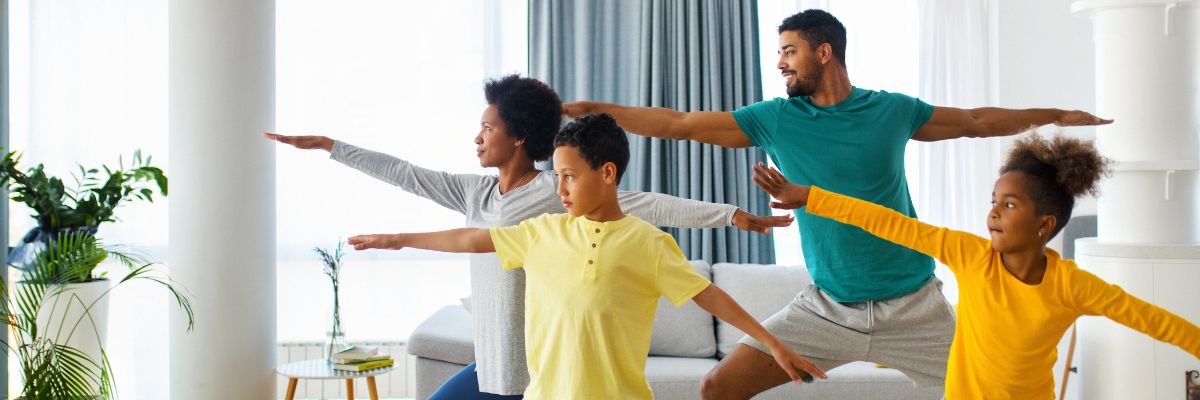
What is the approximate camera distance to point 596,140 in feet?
6.40

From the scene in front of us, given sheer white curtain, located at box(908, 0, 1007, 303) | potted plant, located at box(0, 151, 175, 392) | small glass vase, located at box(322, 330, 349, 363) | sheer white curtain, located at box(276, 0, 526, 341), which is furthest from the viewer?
sheer white curtain, located at box(908, 0, 1007, 303)

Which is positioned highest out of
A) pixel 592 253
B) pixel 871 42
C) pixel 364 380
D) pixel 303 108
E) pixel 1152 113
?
pixel 871 42

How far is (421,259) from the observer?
4762 millimetres

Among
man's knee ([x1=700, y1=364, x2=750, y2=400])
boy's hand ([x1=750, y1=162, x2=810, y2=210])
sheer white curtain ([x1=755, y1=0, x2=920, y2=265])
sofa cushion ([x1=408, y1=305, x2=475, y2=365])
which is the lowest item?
sofa cushion ([x1=408, y1=305, x2=475, y2=365])

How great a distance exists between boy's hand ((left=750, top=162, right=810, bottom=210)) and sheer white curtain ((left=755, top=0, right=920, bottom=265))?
2688 mm

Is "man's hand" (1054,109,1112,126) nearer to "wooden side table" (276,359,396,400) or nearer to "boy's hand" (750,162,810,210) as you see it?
"boy's hand" (750,162,810,210)

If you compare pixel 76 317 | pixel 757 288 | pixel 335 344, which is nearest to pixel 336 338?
pixel 335 344

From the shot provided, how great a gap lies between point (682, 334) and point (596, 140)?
85.7 inches

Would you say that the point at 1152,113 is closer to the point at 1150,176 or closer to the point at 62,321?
the point at 1150,176

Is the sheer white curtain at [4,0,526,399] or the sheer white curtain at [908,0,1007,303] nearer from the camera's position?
the sheer white curtain at [4,0,526,399]

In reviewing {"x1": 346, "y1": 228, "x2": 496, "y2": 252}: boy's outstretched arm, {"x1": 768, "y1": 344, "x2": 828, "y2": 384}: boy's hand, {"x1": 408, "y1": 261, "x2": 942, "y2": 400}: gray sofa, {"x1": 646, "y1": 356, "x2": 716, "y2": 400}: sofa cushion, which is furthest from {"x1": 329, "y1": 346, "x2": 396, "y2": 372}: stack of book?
{"x1": 768, "y1": 344, "x2": 828, "y2": 384}: boy's hand

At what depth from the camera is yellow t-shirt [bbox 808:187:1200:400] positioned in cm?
194

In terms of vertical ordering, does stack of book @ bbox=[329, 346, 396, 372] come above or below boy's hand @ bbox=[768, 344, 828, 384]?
below

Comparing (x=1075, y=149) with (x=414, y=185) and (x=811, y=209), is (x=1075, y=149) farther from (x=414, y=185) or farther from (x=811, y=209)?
(x=414, y=185)
